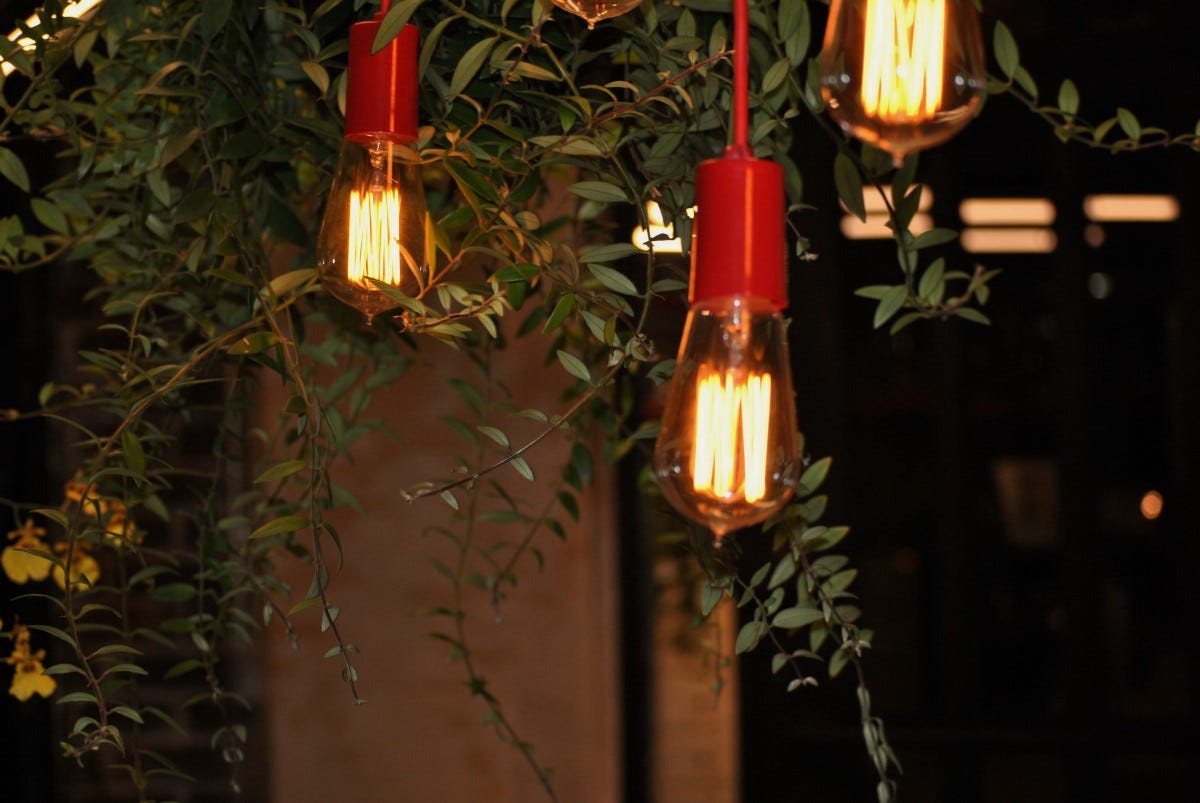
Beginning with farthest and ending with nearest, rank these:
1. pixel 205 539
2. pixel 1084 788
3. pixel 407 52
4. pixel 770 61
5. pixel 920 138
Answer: pixel 1084 788 → pixel 205 539 → pixel 770 61 → pixel 407 52 → pixel 920 138

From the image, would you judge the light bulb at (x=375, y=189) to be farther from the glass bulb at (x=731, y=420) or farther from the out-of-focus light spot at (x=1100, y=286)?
the out-of-focus light spot at (x=1100, y=286)

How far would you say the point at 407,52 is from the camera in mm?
734

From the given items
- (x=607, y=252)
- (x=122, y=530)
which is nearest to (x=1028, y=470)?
(x=607, y=252)

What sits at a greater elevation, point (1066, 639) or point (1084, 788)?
point (1066, 639)

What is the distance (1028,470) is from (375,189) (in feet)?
4.83

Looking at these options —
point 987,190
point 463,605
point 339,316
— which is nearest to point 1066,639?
point 987,190

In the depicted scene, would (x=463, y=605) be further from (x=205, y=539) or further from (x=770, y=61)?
(x=770, y=61)

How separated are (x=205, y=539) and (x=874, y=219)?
1.33 m

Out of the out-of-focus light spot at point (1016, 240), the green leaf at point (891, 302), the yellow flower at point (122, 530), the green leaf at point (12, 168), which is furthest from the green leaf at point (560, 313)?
the out-of-focus light spot at point (1016, 240)

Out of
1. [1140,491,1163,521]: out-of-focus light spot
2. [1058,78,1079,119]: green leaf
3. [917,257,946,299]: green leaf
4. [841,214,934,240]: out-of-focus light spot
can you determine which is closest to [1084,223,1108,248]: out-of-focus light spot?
[841,214,934,240]: out-of-focus light spot

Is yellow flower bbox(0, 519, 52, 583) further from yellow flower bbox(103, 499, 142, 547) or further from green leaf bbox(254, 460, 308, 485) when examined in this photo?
green leaf bbox(254, 460, 308, 485)

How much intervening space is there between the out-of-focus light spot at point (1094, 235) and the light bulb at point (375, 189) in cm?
148

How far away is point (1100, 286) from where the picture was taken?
1.93m

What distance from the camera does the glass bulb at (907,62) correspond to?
566 mm
